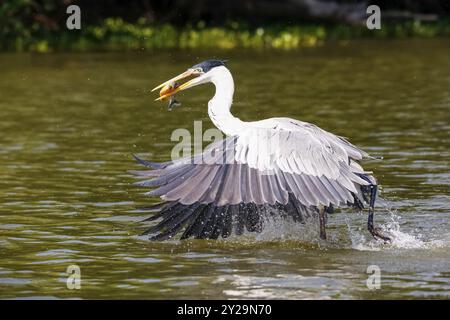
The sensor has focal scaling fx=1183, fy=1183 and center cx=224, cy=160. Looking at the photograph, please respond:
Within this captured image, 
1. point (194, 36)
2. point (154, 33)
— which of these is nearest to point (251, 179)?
point (194, 36)

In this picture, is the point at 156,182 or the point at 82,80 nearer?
the point at 156,182

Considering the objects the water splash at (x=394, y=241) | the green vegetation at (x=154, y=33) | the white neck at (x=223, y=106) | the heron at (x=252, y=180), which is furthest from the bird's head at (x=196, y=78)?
the green vegetation at (x=154, y=33)

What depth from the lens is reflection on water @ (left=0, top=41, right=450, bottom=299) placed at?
752 centimetres

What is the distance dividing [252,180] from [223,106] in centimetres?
83

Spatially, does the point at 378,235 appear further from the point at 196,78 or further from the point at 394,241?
the point at 196,78

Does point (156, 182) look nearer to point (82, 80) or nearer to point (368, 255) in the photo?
point (368, 255)

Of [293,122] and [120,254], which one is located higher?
[293,122]

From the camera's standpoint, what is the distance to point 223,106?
8719 millimetres

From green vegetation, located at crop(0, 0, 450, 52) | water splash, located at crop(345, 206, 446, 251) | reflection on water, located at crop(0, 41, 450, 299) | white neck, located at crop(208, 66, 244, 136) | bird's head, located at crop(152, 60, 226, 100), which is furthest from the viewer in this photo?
green vegetation, located at crop(0, 0, 450, 52)

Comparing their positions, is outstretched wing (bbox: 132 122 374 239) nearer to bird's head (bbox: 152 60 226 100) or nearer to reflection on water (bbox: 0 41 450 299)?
reflection on water (bbox: 0 41 450 299)

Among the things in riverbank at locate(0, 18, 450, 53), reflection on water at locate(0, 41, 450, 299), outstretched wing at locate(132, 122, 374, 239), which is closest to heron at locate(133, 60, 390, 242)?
outstretched wing at locate(132, 122, 374, 239)

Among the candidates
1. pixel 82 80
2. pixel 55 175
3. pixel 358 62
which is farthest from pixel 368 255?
pixel 358 62

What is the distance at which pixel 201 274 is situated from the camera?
302 inches
